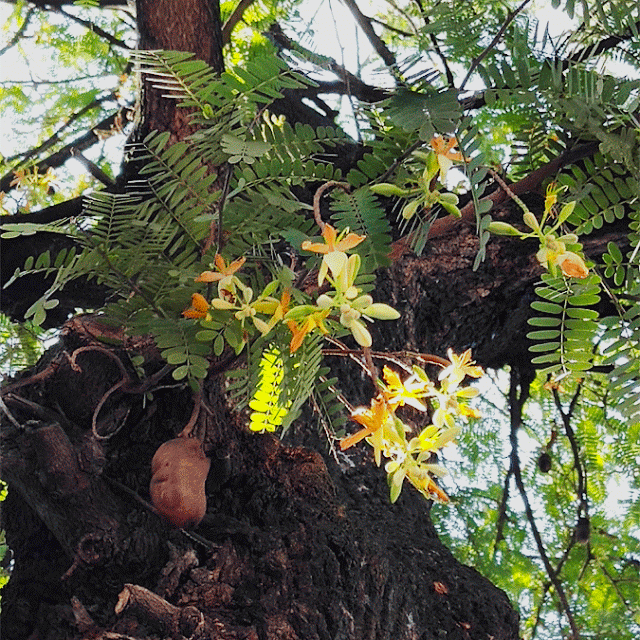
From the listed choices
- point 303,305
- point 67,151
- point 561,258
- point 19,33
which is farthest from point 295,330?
point 19,33

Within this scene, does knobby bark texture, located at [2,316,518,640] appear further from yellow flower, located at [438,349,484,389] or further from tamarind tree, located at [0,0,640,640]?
yellow flower, located at [438,349,484,389]

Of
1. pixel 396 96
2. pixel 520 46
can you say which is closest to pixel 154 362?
pixel 396 96

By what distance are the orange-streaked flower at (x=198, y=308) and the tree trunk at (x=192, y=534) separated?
0.14 metres

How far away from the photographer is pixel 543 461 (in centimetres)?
176

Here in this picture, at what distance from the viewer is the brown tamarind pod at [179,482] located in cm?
89

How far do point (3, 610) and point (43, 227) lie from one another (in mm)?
445

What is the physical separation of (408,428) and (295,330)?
0.15 m

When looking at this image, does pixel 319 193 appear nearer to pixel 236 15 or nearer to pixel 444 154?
pixel 444 154

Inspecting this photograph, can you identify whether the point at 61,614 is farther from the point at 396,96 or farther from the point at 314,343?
the point at 396,96

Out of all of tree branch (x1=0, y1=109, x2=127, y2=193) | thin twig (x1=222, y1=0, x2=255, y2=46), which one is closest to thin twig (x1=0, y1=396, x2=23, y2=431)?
tree branch (x1=0, y1=109, x2=127, y2=193)

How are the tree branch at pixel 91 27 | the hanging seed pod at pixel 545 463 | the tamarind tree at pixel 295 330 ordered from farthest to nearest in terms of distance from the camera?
1. the tree branch at pixel 91 27
2. the hanging seed pod at pixel 545 463
3. the tamarind tree at pixel 295 330

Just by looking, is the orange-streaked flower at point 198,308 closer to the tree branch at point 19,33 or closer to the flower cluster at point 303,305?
the flower cluster at point 303,305

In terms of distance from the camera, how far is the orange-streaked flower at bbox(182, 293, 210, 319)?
2.58 feet

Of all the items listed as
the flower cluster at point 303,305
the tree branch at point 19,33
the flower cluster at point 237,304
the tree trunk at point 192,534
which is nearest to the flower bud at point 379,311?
the flower cluster at point 303,305
